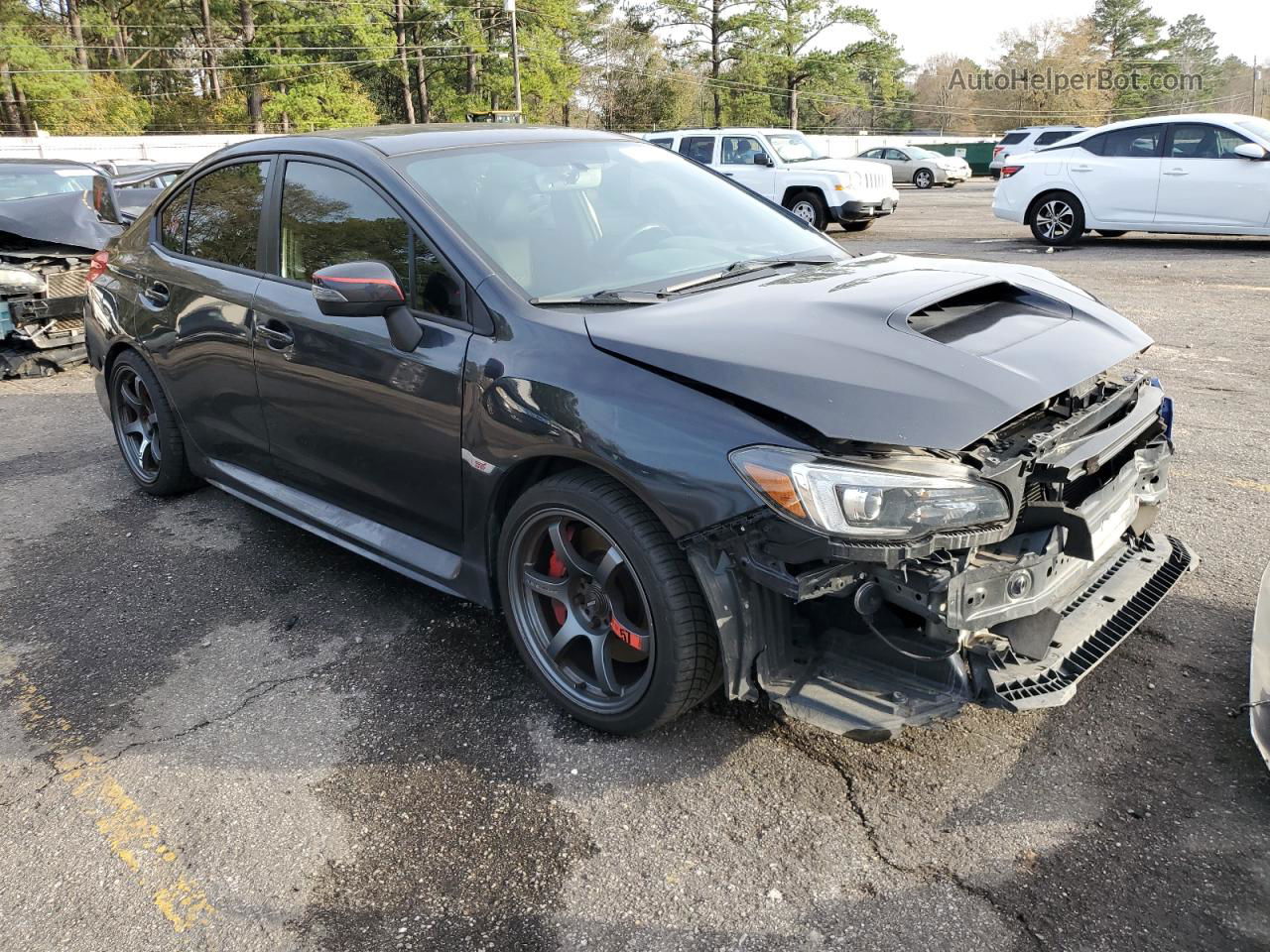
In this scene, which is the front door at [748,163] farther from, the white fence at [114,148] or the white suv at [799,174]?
the white fence at [114,148]

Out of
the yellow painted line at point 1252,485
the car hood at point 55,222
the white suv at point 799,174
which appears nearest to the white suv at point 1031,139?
the white suv at point 799,174

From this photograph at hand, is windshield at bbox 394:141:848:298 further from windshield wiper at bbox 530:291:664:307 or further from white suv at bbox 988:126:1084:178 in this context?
white suv at bbox 988:126:1084:178

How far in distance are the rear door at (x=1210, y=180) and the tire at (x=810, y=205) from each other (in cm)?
522

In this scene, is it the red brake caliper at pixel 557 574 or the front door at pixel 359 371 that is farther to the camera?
the front door at pixel 359 371

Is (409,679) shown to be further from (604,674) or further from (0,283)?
(0,283)

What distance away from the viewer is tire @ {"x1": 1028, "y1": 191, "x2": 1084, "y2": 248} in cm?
1308

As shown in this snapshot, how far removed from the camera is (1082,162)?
12.7 m

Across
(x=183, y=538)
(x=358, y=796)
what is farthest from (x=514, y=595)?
(x=183, y=538)

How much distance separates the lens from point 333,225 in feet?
11.7

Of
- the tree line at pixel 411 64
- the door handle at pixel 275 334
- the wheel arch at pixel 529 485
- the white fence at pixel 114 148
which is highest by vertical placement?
the tree line at pixel 411 64

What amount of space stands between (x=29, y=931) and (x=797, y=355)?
2.31m

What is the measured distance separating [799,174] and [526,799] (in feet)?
48.8

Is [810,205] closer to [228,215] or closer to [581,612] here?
[228,215]

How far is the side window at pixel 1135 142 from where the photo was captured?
1216 cm
